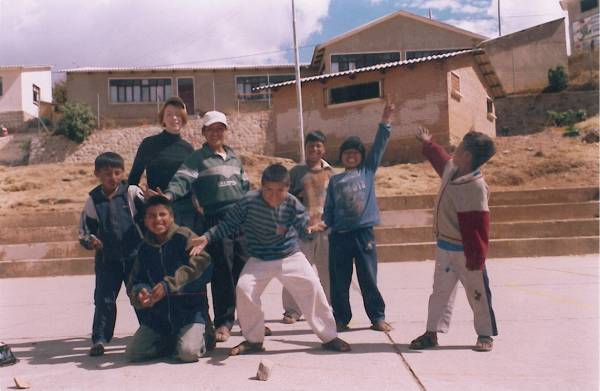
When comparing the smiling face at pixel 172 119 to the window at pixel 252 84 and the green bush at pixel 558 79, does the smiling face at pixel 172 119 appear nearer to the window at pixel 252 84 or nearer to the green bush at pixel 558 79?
the window at pixel 252 84

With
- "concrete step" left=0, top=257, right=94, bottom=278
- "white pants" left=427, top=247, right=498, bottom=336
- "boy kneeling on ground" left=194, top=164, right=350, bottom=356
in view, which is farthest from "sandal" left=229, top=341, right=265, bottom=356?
"concrete step" left=0, top=257, right=94, bottom=278

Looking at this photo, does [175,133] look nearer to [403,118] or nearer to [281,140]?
[403,118]

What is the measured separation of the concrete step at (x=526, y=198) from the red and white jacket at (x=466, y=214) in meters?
7.68

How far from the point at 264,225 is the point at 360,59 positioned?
26.4 meters

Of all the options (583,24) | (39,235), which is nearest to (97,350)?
(39,235)

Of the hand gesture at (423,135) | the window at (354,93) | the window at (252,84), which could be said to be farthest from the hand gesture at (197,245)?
the window at (252,84)

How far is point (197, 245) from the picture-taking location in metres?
3.87

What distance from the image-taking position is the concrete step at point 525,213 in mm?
11219

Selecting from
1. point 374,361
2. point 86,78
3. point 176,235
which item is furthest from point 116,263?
point 86,78

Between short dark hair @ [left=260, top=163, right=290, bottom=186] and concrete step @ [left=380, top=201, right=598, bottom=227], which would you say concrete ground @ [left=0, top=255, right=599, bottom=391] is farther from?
concrete step @ [left=380, top=201, right=598, bottom=227]

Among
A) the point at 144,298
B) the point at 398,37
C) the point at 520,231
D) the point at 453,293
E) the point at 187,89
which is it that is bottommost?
the point at 520,231

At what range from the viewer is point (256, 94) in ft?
101

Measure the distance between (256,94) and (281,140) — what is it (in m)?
8.89

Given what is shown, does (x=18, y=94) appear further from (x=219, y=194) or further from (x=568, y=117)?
(x=219, y=194)
